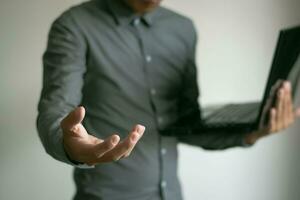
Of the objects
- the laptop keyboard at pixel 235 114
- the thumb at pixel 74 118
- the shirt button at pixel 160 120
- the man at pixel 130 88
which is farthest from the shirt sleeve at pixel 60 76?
the laptop keyboard at pixel 235 114

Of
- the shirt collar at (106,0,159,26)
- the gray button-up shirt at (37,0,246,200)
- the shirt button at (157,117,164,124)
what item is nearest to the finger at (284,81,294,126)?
the gray button-up shirt at (37,0,246,200)

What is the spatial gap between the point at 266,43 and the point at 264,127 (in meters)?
0.55

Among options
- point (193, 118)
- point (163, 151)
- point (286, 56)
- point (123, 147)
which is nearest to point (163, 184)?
point (163, 151)

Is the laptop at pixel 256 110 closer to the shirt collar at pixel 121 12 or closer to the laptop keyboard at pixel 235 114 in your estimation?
the laptop keyboard at pixel 235 114

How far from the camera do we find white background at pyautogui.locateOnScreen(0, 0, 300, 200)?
1.30 metres

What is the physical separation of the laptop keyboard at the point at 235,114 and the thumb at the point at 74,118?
1.56ft

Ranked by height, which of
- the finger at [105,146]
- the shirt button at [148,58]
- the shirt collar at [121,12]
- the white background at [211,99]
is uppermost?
the finger at [105,146]

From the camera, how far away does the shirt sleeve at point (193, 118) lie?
3.62ft

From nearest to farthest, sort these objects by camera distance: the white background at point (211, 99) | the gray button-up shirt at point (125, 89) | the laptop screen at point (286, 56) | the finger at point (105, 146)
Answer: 1. the finger at point (105, 146)
2. the laptop screen at point (286, 56)
3. the gray button-up shirt at point (125, 89)
4. the white background at point (211, 99)

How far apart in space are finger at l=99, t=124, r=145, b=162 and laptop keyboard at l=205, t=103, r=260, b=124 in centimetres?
47

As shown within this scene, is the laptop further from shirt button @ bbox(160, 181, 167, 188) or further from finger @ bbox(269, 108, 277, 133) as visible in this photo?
shirt button @ bbox(160, 181, 167, 188)

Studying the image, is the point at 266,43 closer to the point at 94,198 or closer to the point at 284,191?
the point at 284,191

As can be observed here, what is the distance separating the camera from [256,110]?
1.06 metres

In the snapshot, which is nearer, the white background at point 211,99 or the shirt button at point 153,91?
the shirt button at point 153,91
